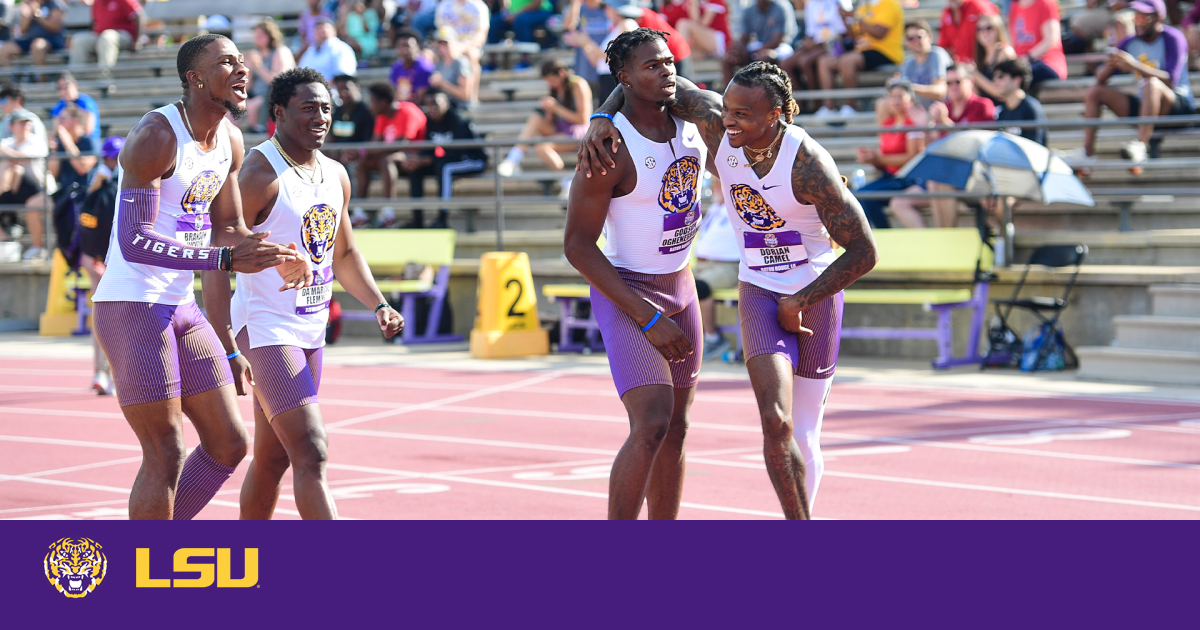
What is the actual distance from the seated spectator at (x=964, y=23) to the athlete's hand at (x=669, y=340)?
11.2 meters

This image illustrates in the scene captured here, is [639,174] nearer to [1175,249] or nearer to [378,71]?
[1175,249]

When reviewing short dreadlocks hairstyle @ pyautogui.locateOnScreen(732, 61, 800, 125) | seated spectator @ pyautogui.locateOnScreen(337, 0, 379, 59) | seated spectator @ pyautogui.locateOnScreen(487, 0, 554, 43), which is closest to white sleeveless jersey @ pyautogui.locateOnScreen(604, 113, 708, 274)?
short dreadlocks hairstyle @ pyautogui.locateOnScreen(732, 61, 800, 125)

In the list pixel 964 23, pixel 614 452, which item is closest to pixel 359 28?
pixel 964 23

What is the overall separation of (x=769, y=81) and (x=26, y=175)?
15.6 meters

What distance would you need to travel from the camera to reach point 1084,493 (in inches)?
283

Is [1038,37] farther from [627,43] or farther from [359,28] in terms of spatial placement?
[627,43]

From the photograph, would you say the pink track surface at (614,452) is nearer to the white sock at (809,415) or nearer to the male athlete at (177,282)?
the white sock at (809,415)

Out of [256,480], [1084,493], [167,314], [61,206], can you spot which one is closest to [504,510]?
[256,480]

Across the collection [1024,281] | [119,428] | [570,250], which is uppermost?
[570,250]

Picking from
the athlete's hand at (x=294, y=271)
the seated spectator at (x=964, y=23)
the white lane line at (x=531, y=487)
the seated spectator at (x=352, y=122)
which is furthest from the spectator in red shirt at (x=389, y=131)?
the athlete's hand at (x=294, y=271)
